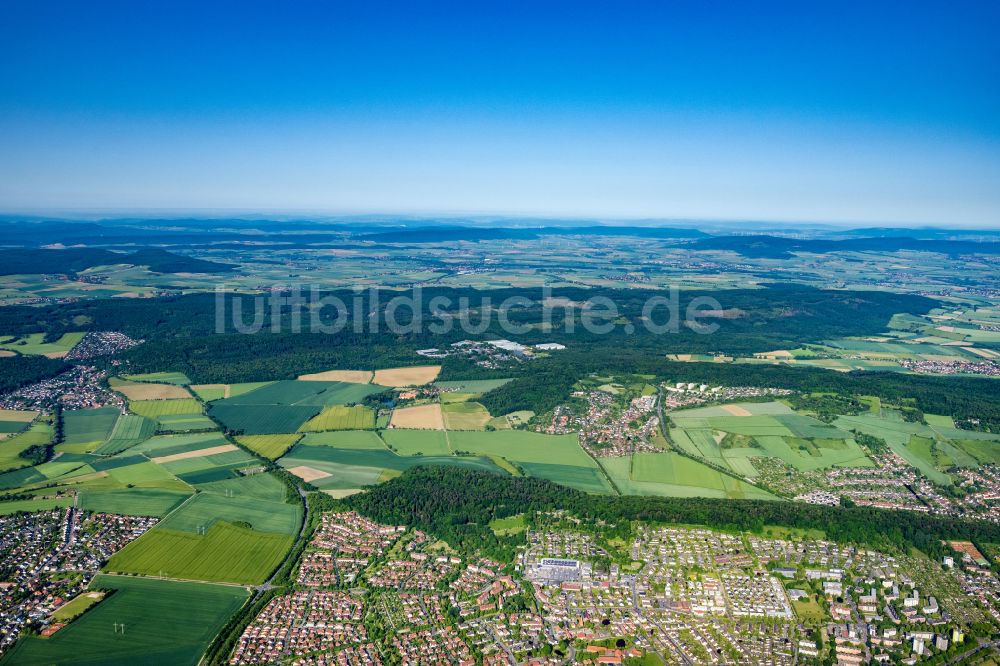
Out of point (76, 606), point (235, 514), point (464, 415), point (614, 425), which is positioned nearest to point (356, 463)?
point (235, 514)

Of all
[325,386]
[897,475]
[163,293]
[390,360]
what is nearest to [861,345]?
[897,475]

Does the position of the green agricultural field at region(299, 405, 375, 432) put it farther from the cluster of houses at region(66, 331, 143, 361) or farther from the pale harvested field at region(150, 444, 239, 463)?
the cluster of houses at region(66, 331, 143, 361)

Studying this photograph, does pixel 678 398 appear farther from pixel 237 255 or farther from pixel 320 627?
pixel 237 255

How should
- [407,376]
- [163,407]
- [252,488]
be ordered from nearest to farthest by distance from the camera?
[252,488] < [163,407] < [407,376]

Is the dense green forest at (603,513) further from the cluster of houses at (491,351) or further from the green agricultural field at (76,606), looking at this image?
the cluster of houses at (491,351)

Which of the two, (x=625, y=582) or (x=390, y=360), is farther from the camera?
(x=390, y=360)

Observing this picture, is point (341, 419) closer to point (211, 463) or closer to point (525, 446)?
point (211, 463)

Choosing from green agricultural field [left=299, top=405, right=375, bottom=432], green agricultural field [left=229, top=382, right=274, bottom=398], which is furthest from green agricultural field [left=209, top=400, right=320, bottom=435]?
green agricultural field [left=229, top=382, right=274, bottom=398]
